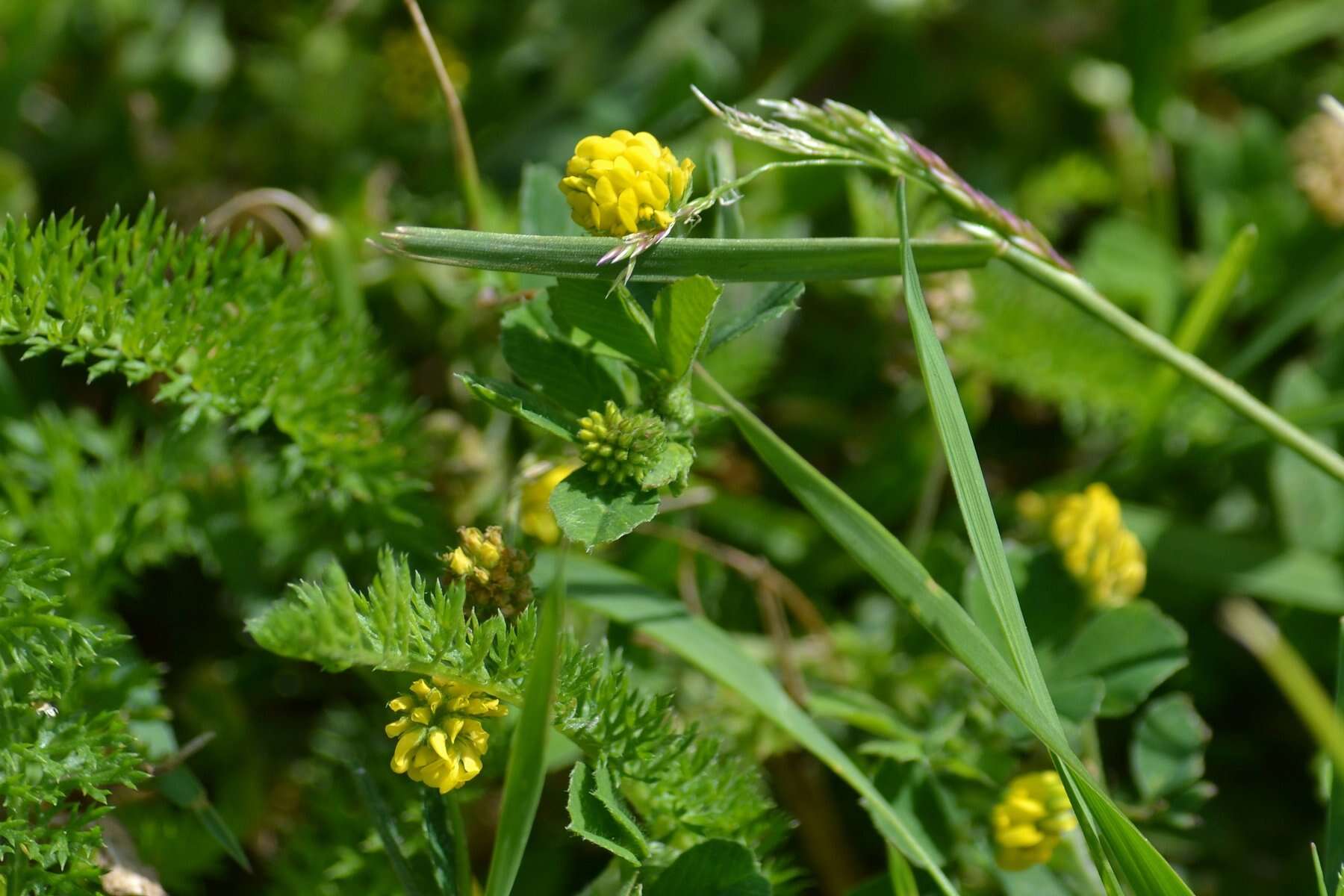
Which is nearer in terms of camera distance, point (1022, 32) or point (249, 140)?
point (249, 140)

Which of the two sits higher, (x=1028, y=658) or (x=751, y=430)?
(x=751, y=430)

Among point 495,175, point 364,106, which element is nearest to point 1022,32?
point 495,175

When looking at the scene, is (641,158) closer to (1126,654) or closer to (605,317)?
(605,317)

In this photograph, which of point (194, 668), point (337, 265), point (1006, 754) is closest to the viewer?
point (1006, 754)

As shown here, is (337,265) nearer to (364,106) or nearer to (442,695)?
(364,106)

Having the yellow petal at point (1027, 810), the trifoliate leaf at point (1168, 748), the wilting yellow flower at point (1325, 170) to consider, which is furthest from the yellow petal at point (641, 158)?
the wilting yellow flower at point (1325, 170)

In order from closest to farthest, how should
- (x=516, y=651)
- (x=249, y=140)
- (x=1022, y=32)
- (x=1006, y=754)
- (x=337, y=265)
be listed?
(x=516, y=651), (x=1006, y=754), (x=337, y=265), (x=249, y=140), (x=1022, y=32)

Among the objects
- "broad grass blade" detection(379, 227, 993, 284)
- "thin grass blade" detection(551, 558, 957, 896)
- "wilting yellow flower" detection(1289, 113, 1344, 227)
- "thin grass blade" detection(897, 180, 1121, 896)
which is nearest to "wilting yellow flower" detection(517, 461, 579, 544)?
"thin grass blade" detection(551, 558, 957, 896)
